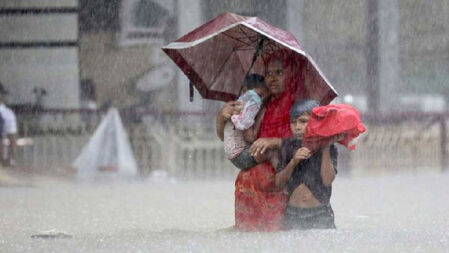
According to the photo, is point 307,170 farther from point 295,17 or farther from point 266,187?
point 295,17

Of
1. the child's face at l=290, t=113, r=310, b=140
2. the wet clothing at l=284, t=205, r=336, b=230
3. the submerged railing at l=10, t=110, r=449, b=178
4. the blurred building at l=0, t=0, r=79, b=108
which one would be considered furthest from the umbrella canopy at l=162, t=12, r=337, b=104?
the blurred building at l=0, t=0, r=79, b=108

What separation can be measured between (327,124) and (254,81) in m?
0.61

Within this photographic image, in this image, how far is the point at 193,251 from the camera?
5500mm

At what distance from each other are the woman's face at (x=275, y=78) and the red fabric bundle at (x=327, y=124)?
1.04 feet

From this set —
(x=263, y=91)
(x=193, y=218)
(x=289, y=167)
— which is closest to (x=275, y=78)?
(x=263, y=91)

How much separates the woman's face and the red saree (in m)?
0.04

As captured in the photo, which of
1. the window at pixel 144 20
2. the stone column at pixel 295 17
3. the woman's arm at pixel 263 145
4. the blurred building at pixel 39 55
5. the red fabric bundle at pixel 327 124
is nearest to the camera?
the red fabric bundle at pixel 327 124

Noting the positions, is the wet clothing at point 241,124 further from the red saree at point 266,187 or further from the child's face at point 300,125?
the child's face at point 300,125

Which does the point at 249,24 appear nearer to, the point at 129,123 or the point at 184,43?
the point at 184,43

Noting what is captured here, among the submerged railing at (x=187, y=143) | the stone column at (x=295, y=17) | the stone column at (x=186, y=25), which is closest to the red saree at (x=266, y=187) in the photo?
the submerged railing at (x=187, y=143)

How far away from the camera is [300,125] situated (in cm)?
617

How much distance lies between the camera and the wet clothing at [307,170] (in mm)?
6152

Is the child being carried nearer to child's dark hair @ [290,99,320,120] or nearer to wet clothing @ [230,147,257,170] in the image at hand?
wet clothing @ [230,147,257,170]

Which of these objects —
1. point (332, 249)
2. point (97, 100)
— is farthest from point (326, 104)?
point (97, 100)
